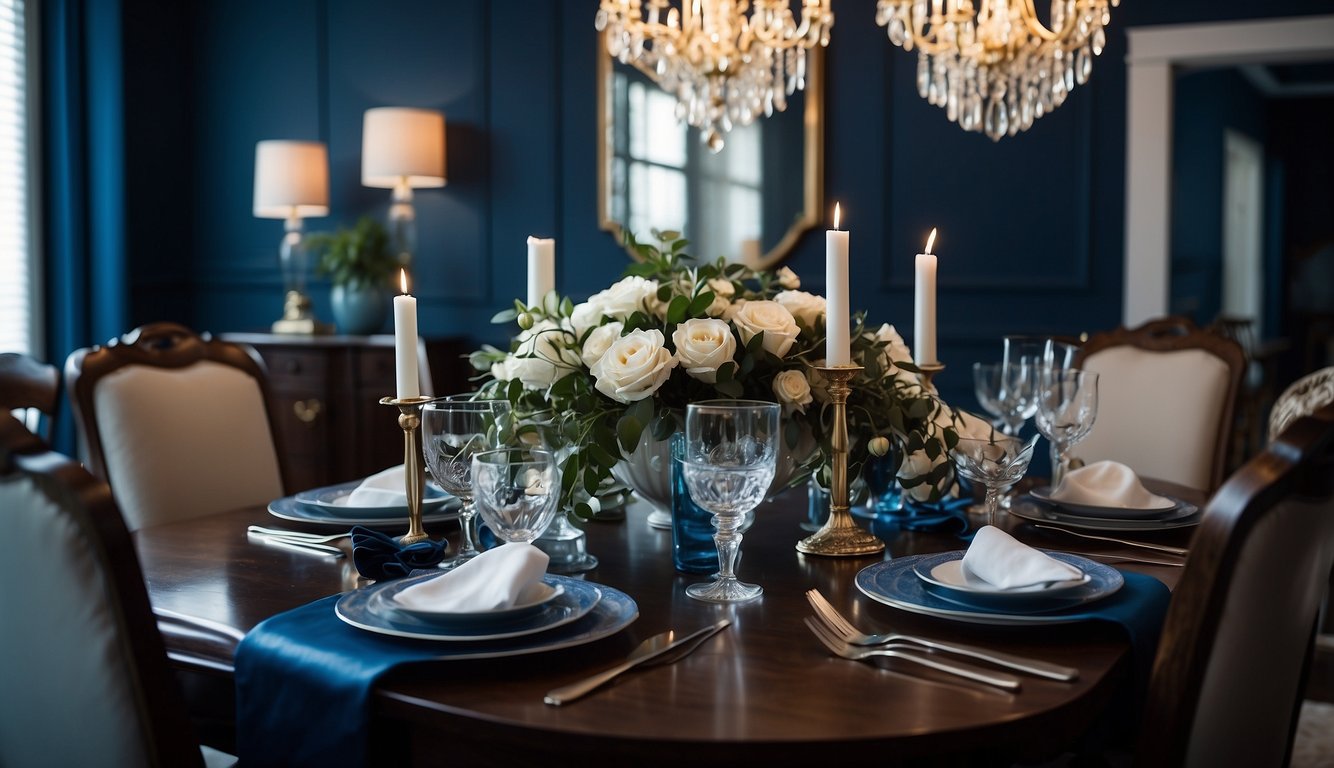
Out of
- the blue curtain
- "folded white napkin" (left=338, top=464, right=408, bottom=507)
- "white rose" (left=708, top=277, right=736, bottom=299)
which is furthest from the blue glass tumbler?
the blue curtain

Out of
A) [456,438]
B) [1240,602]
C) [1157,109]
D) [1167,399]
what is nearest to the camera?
[1240,602]

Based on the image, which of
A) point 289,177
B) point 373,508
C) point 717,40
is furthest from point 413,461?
point 289,177

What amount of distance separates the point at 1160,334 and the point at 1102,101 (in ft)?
5.43

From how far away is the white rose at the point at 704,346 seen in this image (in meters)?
1.55

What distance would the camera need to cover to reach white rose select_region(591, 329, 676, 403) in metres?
1.52

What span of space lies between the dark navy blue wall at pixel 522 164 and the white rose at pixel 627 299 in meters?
2.78

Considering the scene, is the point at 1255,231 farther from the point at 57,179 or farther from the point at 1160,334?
the point at 57,179

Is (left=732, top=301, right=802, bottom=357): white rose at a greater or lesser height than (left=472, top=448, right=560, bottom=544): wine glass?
greater

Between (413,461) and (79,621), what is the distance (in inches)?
22.2

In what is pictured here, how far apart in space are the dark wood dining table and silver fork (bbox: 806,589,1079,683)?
2 cm

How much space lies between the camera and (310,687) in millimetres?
1171

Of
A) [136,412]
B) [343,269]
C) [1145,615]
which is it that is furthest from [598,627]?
[343,269]

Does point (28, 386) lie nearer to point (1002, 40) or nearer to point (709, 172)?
point (1002, 40)

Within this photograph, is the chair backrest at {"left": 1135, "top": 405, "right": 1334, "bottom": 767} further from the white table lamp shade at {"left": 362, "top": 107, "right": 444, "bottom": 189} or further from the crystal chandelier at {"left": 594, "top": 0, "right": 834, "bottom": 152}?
the white table lamp shade at {"left": 362, "top": 107, "right": 444, "bottom": 189}
